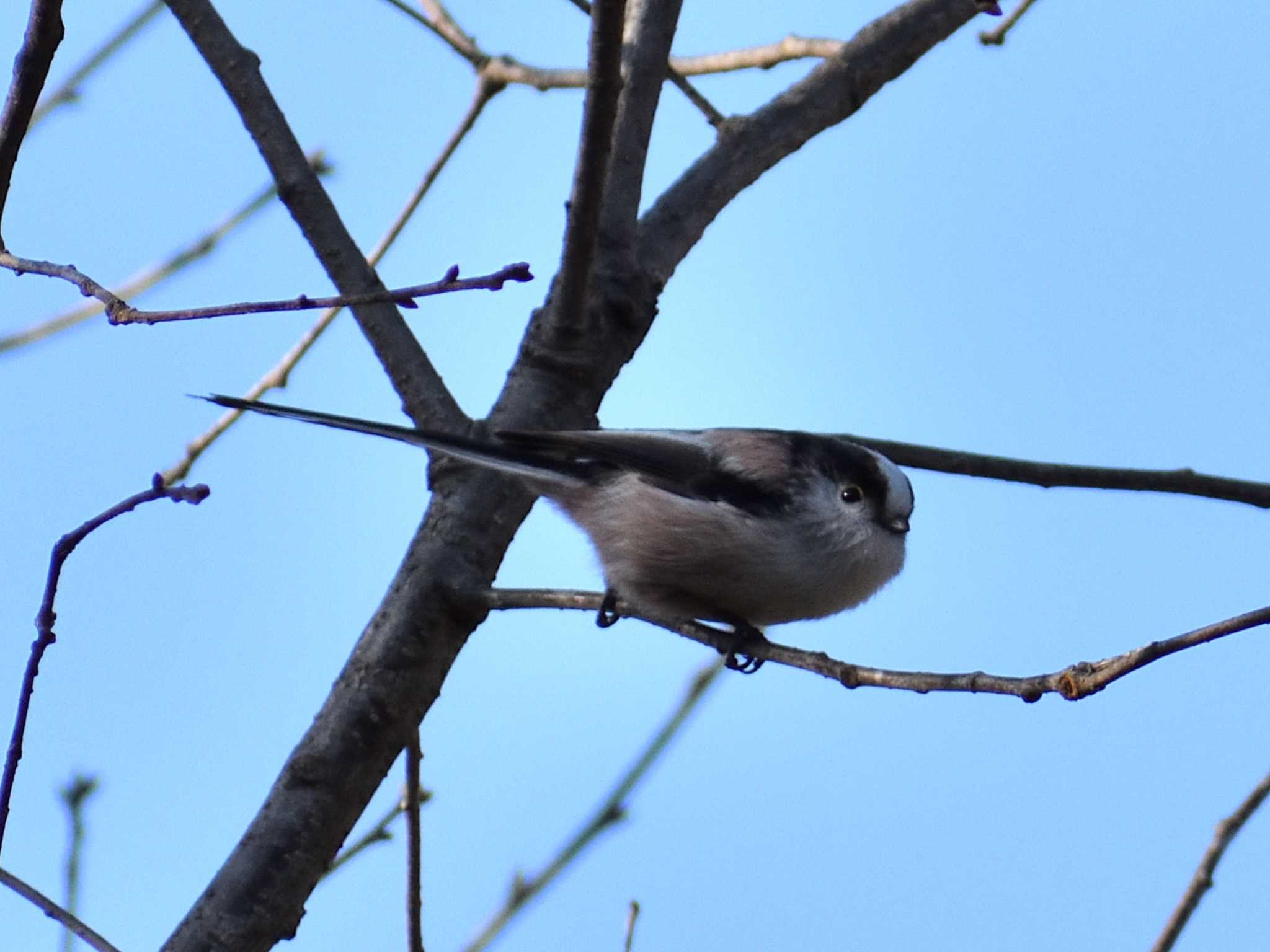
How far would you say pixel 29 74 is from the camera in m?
1.95

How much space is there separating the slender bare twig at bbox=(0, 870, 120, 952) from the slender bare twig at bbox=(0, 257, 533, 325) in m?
0.69

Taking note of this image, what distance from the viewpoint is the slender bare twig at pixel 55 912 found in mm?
→ 1715

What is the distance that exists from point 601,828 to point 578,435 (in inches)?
34.1

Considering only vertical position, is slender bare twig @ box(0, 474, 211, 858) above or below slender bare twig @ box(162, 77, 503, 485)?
below

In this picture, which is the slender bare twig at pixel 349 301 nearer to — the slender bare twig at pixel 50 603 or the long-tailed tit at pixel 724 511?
the slender bare twig at pixel 50 603

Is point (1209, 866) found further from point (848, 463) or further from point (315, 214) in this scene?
point (315, 214)

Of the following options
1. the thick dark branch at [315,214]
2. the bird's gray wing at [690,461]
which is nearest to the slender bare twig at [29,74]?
the thick dark branch at [315,214]

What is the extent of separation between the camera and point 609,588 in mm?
3320

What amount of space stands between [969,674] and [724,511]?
1.41m

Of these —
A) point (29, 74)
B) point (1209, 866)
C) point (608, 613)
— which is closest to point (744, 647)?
point (608, 613)

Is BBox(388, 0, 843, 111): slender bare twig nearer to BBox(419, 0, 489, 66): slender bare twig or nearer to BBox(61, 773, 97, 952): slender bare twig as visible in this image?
BBox(419, 0, 489, 66): slender bare twig

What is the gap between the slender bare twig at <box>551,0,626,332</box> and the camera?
2.40 meters

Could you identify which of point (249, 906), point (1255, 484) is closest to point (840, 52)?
point (1255, 484)

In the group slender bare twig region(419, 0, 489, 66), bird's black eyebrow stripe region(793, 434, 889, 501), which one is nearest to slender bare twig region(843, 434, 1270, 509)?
bird's black eyebrow stripe region(793, 434, 889, 501)
